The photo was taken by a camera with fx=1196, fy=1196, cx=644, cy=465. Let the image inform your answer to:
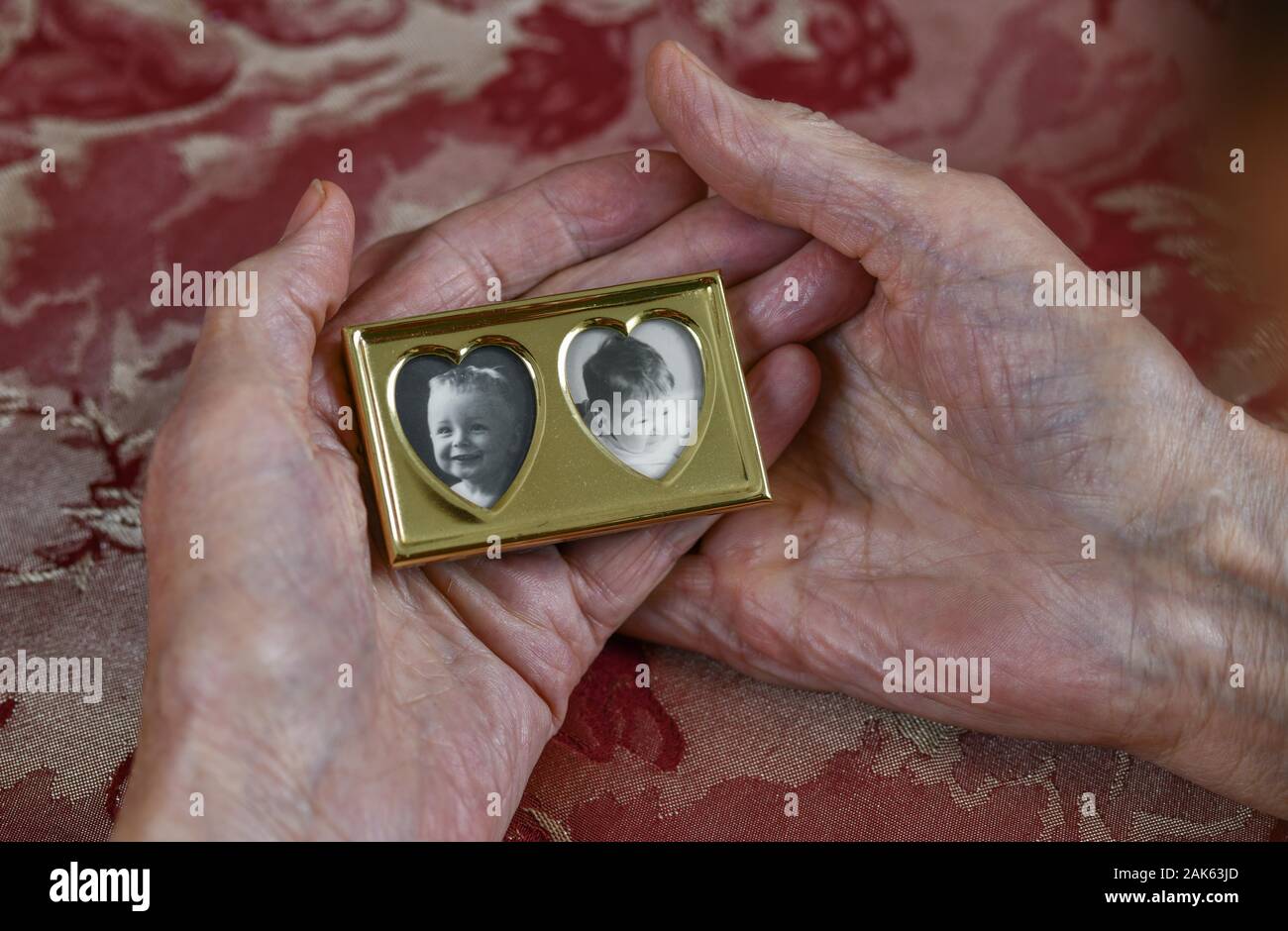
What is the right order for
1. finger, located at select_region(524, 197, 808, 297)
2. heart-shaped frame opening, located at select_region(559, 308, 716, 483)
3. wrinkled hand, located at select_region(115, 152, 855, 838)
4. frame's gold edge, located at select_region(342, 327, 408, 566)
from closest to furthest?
wrinkled hand, located at select_region(115, 152, 855, 838) < frame's gold edge, located at select_region(342, 327, 408, 566) < heart-shaped frame opening, located at select_region(559, 308, 716, 483) < finger, located at select_region(524, 197, 808, 297)

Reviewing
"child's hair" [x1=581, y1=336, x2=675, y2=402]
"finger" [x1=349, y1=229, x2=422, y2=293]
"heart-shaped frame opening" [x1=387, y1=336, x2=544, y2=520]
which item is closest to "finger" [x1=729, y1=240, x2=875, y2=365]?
"child's hair" [x1=581, y1=336, x2=675, y2=402]

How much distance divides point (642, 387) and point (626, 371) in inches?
1.0

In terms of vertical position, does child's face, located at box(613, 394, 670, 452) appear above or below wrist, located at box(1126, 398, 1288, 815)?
above

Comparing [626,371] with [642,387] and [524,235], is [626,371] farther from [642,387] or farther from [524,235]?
[524,235]

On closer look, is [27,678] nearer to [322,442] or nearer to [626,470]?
[322,442]

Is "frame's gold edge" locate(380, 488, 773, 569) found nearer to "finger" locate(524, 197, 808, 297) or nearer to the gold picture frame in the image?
the gold picture frame

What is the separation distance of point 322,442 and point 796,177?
0.62 metres

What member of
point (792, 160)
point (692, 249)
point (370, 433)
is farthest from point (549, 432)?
point (792, 160)

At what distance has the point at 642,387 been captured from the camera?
1417 millimetres

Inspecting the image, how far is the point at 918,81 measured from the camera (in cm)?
204

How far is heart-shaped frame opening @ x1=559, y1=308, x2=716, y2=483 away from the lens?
54.9 inches

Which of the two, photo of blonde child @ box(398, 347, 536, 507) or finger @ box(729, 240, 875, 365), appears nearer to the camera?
photo of blonde child @ box(398, 347, 536, 507)

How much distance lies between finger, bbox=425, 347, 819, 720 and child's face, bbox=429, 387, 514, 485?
0.37ft

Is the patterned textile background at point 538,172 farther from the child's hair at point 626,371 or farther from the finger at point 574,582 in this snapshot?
the child's hair at point 626,371
